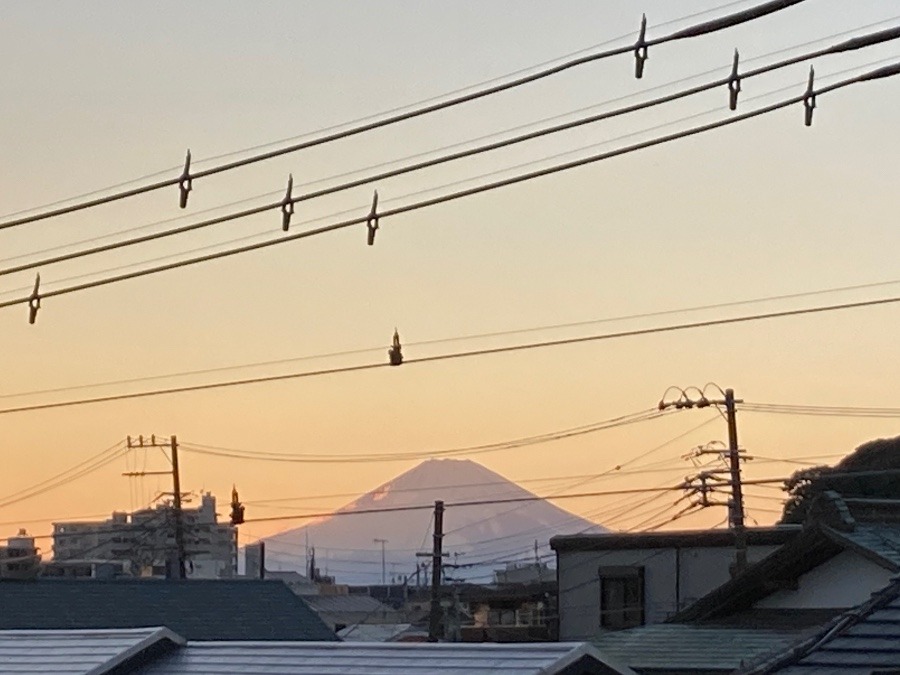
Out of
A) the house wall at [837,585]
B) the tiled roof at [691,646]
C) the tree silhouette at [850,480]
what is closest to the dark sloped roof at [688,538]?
the tree silhouette at [850,480]

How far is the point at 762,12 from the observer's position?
8.98m

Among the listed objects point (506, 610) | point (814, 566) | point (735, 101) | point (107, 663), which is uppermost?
point (735, 101)

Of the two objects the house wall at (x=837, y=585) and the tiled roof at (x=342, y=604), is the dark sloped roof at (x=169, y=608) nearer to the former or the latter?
the house wall at (x=837, y=585)

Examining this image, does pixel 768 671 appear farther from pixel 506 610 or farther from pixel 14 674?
pixel 506 610

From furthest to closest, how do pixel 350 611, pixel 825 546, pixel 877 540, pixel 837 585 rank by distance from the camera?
pixel 350 611 < pixel 837 585 < pixel 825 546 < pixel 877 540

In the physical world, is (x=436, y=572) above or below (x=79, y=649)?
below

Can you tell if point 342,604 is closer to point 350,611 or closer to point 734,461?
point 350,611

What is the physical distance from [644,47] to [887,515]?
10.9m

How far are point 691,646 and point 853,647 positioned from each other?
833 cm

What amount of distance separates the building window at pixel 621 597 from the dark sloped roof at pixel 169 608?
29.7 ft

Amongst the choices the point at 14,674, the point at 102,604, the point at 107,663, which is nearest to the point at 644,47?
the point at 107,663

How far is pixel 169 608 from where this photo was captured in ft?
97.9

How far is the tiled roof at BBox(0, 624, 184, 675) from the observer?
1842 centimetres

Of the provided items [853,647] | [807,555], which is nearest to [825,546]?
[807,555]
